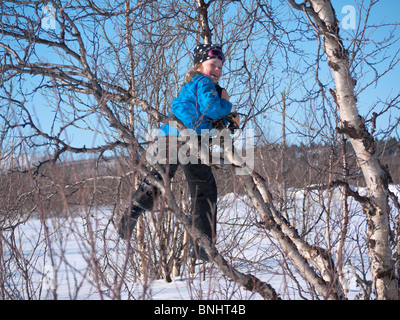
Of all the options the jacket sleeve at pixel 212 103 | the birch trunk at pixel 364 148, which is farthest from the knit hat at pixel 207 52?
the birch trunk at pixel 364 148

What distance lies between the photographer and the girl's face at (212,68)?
286cm

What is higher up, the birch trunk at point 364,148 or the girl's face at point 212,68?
the girl's face at point 212,68

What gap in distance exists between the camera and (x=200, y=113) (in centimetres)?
267

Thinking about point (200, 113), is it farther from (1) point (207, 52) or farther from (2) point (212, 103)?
(1) point (207, 52)

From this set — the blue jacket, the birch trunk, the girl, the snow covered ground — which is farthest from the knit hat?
the snow covered ground

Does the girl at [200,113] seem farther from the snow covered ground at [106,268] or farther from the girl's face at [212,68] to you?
the snow covered ground at [106,268]

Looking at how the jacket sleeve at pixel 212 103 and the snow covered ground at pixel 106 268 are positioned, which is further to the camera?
the jacket sleeve at pixel 212 103

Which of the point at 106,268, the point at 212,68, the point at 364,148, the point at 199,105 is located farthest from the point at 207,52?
the point at 106,268

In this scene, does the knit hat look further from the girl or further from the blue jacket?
the blue jacket

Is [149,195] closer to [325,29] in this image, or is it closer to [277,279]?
[325,29]

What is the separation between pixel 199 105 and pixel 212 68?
373mm

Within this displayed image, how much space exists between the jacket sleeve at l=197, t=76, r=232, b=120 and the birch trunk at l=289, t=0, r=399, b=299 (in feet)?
2.48

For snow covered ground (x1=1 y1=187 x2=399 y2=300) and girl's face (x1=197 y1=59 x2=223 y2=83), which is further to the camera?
girl's face (x1=197 y1=59 x2=223 y2=83)

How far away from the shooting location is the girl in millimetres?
2605
